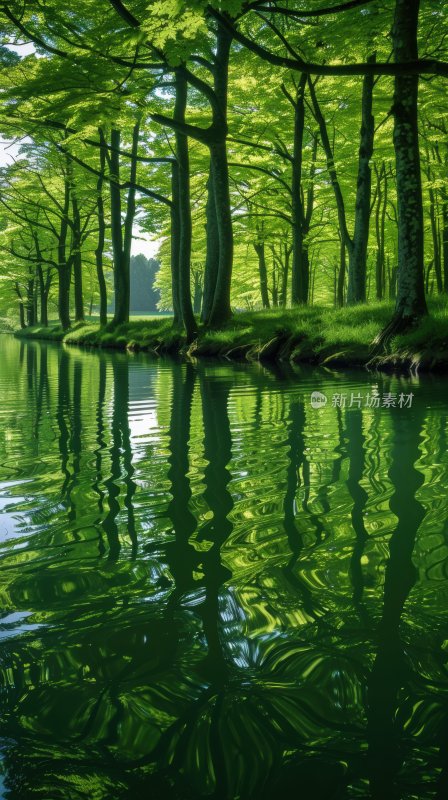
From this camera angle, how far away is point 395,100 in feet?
31.9

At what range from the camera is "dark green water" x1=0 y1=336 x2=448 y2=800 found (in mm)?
1273

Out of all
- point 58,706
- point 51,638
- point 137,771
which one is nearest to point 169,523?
point 51,638

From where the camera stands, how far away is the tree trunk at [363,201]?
13.4 m

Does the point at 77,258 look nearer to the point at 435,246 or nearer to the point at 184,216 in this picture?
the point at 184,216

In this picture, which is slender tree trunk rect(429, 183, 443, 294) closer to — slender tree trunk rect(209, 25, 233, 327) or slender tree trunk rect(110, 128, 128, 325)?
slender tree trunk rect(209, 25, 233, 327)

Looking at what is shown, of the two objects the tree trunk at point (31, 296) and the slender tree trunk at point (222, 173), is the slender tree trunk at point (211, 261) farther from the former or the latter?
the tree trunk at point (31, 296)

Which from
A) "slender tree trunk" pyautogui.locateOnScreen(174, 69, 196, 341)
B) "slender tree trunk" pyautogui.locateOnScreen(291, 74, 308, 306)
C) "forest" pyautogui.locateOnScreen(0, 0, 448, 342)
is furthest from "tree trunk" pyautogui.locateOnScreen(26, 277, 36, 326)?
"slender tree trunk" pyautogui.locateOnScreen(291, 74, 308, 306)

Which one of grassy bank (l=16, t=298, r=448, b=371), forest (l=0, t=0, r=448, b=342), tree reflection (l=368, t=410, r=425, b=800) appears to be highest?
forest (l=0, t=0, r=448, b=342)

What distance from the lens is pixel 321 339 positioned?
1228 cm

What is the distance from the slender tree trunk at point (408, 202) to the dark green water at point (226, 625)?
6012 millimetres

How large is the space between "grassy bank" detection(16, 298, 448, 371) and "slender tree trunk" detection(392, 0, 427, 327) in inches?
17.1

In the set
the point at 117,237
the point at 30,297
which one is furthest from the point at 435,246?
the point at 30,297

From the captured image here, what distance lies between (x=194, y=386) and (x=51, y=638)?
7.05 metres

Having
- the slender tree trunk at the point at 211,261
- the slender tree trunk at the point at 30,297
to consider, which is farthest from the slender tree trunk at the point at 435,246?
the slender tree trunk at the point at 30,297
